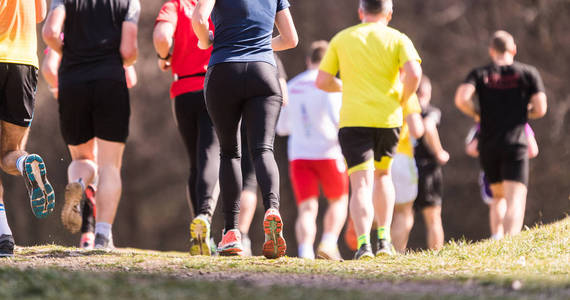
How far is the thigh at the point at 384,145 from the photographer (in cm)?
614

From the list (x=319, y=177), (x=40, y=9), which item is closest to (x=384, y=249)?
(x=319, y=177)

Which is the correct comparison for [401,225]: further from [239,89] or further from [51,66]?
[51,66]

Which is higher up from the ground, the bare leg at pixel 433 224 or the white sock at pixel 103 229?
the white sock at pixel 103 229

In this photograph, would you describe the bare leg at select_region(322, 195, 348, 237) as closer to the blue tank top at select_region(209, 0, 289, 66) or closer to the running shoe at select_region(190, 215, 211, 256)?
the running shoe at select_region(190, 215, 211, 256)

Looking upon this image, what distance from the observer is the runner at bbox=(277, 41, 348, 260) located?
25.7ft

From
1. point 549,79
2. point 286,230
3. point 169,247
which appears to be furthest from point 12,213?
point 549,79

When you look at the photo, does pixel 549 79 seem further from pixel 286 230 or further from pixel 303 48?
pixel 286 230

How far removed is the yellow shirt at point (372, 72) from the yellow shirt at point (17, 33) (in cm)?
221

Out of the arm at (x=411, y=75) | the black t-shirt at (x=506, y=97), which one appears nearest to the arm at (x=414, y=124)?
the arm at (x=411, y=75)

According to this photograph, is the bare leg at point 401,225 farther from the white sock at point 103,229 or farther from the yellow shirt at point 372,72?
the white sock at point 103,229

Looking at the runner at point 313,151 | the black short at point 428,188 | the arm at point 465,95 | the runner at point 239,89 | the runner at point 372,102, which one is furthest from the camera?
the black short at point 428,188

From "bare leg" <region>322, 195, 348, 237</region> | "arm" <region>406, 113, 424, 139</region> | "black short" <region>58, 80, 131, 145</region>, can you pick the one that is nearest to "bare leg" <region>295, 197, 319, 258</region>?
"bare leg" <region>322, 195, 348, 237</region>

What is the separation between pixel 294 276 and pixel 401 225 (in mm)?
3691

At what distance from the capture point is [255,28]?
17.2 ft
